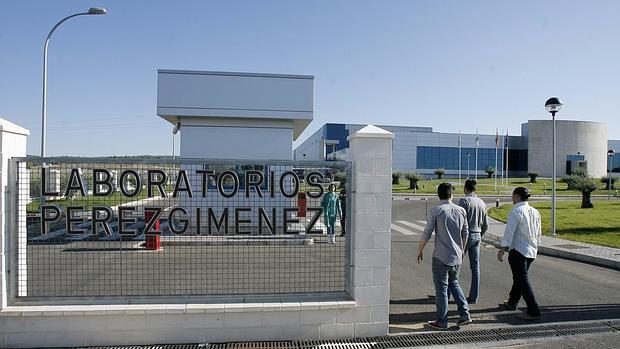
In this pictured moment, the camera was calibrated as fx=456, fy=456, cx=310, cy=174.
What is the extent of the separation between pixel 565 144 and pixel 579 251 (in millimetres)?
71904

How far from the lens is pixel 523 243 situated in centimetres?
629

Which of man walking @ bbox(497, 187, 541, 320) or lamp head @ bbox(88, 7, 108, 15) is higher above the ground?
lamp head @ bbox(88, 7, 108, 15)

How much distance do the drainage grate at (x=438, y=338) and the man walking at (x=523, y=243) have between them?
439 mm

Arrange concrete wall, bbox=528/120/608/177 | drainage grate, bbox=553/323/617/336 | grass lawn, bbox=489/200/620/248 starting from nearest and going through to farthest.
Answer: drainage grate, bbox=553/323/617/336, grass lawn, bbox=489/200/620/248, concrete wall, bbox=528/120/608/177

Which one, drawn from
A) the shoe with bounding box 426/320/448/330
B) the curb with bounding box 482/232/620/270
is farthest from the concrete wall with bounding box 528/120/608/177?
the shoe with bounding box 426/320/448/330

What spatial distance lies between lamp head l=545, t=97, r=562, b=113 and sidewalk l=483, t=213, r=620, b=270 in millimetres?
4051

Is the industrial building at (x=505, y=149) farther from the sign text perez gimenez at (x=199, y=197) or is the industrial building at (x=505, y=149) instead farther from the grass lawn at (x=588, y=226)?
the sign text perez gimenez at (x=199, y=197)

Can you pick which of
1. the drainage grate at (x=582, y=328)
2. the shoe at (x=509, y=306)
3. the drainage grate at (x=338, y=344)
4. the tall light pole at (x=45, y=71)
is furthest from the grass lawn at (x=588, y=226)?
the tall light pole at (x=45, y=71)

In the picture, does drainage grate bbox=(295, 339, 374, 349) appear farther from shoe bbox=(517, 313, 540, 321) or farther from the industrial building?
→ the industrial building

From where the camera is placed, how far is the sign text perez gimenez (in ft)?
17.5

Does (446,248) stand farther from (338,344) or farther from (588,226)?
(588,226)

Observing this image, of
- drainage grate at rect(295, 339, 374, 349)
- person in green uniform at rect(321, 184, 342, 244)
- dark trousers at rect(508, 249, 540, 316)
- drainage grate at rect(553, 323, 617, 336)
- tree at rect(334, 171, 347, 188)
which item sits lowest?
drainage grate at rect(295, 339, 374, 349)

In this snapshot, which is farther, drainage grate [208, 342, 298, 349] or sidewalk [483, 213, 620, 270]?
sidewalk [483, 213, 620, 270]

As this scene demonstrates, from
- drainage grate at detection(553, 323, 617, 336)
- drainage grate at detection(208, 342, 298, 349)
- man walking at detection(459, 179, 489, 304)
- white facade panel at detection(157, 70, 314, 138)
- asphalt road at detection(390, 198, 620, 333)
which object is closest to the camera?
drainage grate at detection(208, 342, 298, 349)
